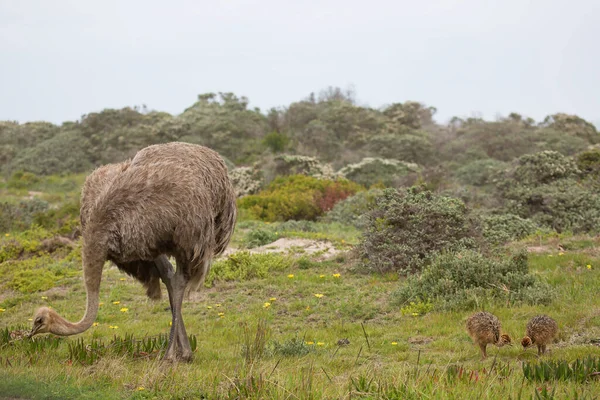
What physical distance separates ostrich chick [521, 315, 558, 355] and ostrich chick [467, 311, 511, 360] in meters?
0.23

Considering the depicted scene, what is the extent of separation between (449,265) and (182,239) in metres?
4.55

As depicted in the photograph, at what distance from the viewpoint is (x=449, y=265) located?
30.7ft

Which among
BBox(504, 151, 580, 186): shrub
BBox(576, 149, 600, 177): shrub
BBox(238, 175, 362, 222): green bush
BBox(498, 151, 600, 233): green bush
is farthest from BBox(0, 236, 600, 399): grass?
BBox(576, 149, 600, 177): shrub

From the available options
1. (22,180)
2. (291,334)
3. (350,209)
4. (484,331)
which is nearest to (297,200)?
(350,209)

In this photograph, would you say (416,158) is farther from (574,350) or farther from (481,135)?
(574,350)

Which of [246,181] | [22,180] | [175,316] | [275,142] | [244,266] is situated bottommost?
[244,266]

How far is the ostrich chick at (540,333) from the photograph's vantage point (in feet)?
20.0

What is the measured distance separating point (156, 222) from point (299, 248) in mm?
6972

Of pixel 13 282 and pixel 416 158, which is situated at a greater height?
pixel 416 158

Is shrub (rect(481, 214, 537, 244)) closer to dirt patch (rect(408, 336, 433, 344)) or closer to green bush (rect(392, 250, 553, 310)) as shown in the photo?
green bush (rect(392, 250, 553, 310))

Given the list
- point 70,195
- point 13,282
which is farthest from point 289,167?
point 13,282

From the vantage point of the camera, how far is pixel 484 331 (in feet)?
20.5

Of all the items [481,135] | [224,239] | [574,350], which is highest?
[481,135]

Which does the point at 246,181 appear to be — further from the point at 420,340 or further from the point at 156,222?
the point at 156,222
